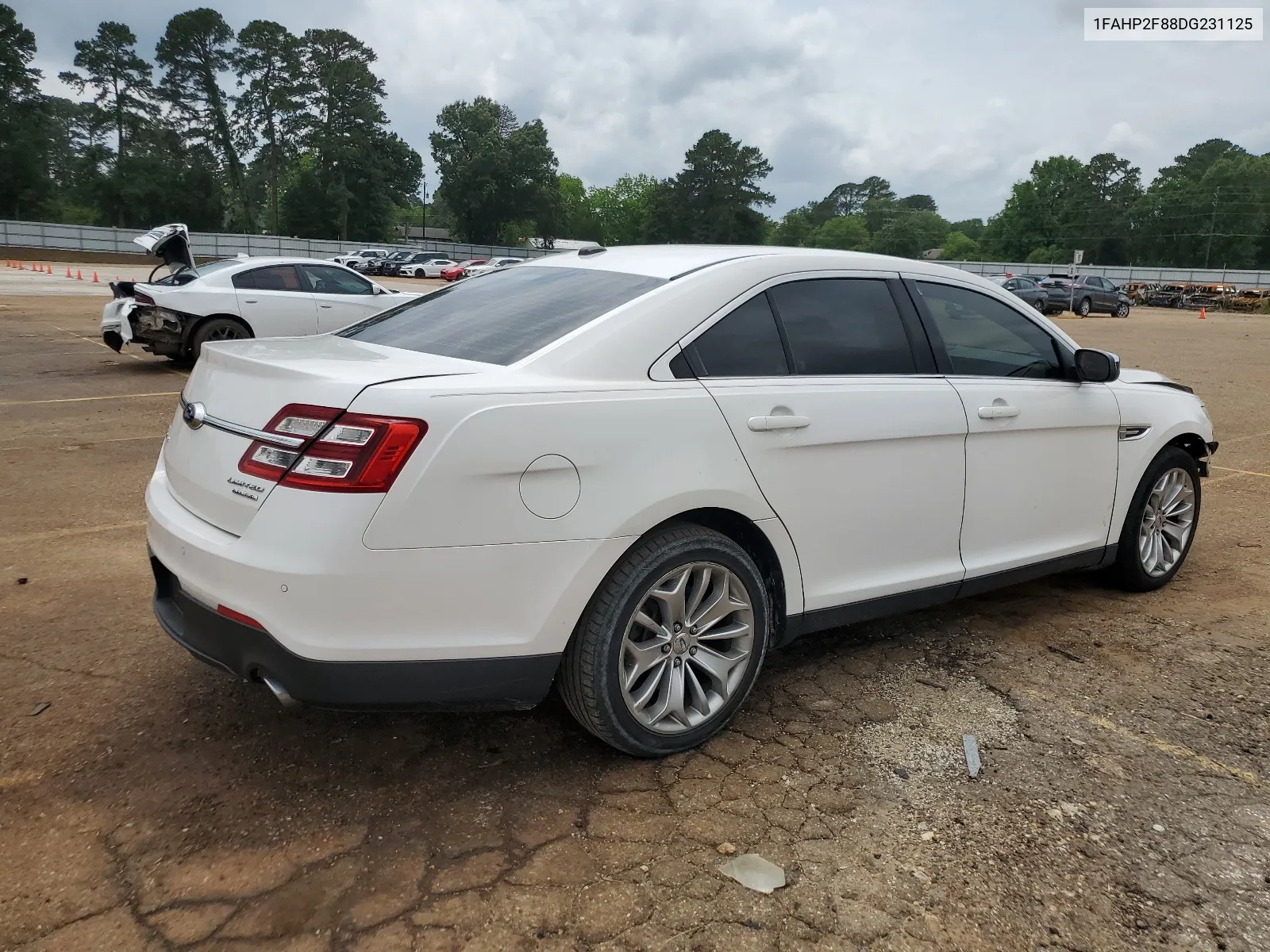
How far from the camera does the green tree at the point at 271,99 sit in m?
83.6

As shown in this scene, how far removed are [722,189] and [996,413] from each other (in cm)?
9345

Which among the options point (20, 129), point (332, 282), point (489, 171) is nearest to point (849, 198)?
point (489, 171)

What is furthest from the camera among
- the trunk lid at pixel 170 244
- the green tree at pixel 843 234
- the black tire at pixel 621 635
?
the green tree at pixel 843 234

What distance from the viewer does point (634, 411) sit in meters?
2.84

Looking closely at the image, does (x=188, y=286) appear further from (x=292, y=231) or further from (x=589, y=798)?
(x=292, y=231)

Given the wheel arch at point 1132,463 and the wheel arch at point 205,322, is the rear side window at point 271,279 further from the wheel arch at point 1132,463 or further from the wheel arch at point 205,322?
the wheel arch at point 1132,463

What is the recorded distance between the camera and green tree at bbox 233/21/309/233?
83625 millimetres

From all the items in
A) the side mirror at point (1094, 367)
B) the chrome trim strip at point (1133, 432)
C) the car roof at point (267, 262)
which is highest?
the car roof at point (267, 262)

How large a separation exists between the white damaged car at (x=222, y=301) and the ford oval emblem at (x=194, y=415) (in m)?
8.81

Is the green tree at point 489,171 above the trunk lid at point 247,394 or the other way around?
above

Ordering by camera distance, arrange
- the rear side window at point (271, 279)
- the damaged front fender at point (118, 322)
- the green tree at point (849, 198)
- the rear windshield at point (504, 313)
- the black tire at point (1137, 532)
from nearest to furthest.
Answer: the rear windshield at point (504, 313)
the black tire at point (1137, 532)
the damaged front fender at point (118, 322)
the rear side window at point (271, 279)
the green tree at point (849, 198)

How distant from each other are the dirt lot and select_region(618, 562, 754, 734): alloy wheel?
7.3 inches

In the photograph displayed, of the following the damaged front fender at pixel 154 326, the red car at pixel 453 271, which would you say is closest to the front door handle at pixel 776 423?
the damaged front fender at pixel 154 326

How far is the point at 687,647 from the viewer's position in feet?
10.0
